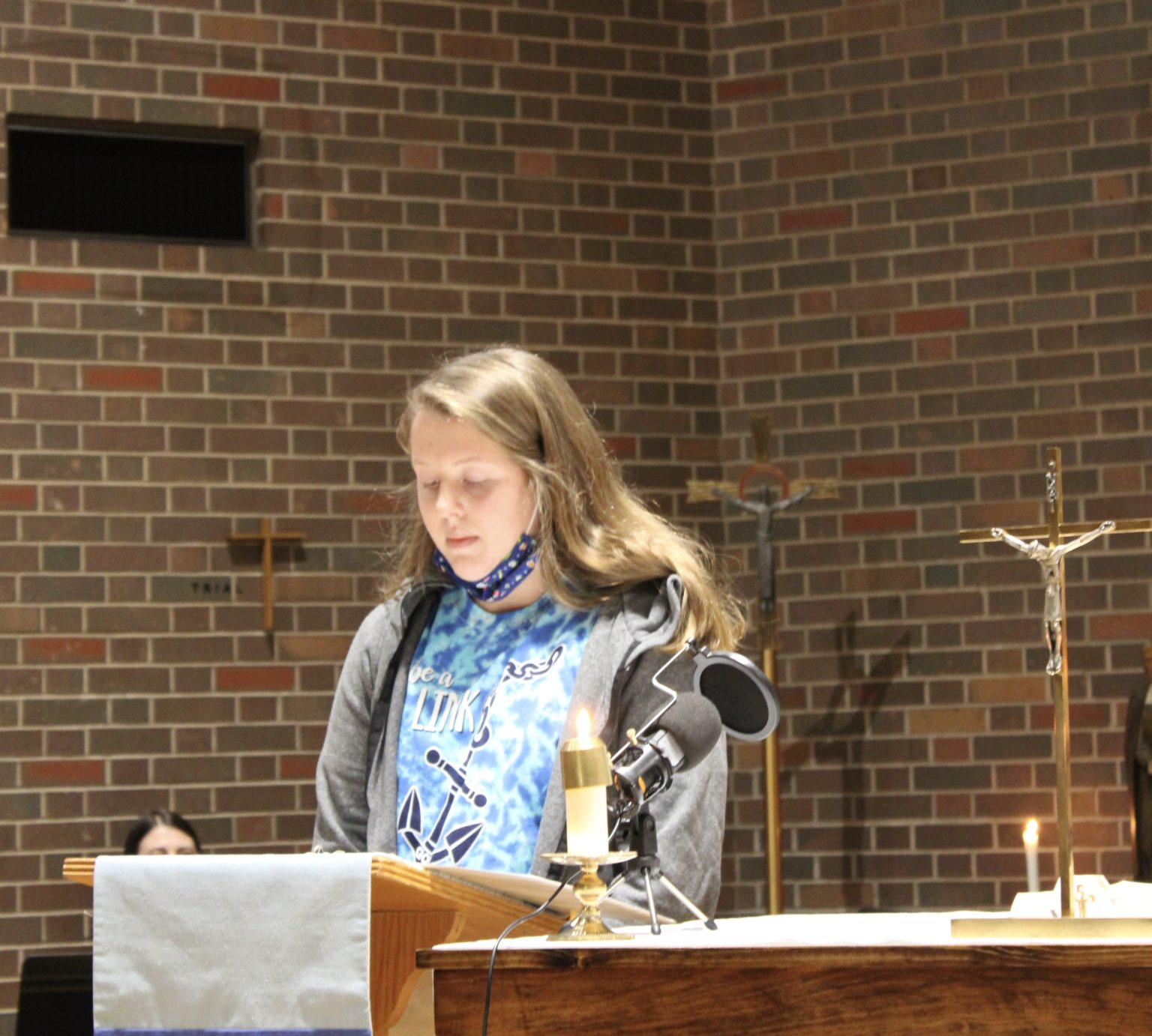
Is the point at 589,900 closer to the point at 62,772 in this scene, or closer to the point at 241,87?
the point at 62,772

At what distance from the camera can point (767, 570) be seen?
17.6ft

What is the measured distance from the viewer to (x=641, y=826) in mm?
1794

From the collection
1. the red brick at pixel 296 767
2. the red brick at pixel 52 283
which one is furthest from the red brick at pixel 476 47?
the red brick at pixel 296 767

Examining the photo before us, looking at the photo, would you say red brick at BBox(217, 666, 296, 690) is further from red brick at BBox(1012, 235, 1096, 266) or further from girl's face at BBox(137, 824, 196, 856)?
red brick at BBox(1012, 235, 1096, 266)

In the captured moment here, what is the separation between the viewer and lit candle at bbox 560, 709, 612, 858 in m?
1.64

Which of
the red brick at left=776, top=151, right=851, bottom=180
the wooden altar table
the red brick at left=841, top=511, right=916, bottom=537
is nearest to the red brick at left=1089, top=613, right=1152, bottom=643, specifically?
the red brick at left=841, top=511, right=916, bottom=537

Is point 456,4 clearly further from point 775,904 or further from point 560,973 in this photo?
point 560,973

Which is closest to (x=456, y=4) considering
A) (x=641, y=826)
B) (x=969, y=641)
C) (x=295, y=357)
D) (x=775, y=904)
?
(x=295, y=357)

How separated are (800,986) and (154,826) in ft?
12.5

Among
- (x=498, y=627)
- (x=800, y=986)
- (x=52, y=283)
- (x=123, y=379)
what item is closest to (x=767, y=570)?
(x=123, y=379)

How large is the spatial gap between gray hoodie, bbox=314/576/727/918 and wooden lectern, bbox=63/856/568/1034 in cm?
20

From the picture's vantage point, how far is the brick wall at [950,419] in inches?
216

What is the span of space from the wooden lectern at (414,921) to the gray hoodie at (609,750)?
0.20 metres

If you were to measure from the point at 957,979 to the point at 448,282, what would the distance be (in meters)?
4.49
